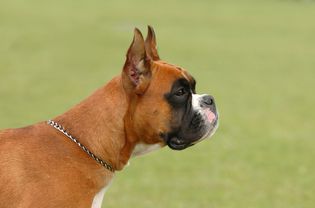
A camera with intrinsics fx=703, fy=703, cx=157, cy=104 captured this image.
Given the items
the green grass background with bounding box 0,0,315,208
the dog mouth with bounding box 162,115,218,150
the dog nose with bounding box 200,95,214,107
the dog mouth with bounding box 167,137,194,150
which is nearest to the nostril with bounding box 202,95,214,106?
the dog nose with bounding box 200,95,214,107

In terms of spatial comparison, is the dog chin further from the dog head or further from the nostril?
the nostril

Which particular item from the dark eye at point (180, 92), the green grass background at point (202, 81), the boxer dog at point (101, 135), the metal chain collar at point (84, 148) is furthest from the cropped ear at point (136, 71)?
the green grass background at point (202, 81)

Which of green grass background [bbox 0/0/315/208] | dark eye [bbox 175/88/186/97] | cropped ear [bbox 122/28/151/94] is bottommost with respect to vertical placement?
green grass background [bbox 0/0/315/208]

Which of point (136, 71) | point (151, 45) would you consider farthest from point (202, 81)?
point (136, 71)

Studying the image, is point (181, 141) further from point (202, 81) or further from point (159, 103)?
point (202, 81)

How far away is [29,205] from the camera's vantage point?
15.9 feet

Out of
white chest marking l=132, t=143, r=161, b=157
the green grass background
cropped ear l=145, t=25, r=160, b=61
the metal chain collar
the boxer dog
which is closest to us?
the boxer dog

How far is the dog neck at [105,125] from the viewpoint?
5.22 meters

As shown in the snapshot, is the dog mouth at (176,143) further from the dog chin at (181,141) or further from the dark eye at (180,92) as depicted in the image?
the dark eye at (180,92)

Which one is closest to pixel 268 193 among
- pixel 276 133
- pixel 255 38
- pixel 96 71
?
pixel 276 133

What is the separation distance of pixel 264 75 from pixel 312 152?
8.81 m

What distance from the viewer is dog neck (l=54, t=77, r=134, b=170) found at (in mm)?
5223

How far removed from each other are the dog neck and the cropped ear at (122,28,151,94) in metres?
0.07

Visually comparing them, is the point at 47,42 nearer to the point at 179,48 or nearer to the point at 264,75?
the point at 179,48
